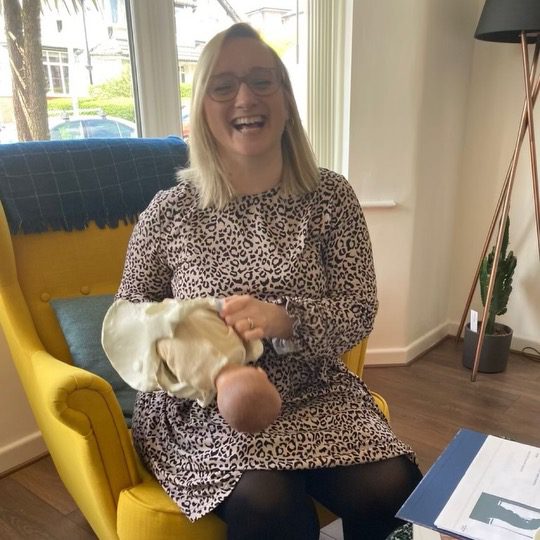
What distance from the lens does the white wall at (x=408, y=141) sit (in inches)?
86.2

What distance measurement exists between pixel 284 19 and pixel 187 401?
184 centimetres

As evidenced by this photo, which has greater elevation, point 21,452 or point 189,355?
point 189,355

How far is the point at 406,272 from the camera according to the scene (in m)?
2.47

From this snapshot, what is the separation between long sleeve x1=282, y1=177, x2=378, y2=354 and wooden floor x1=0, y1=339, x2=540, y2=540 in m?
0.93

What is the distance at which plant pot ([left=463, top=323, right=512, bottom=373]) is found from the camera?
2.46 m

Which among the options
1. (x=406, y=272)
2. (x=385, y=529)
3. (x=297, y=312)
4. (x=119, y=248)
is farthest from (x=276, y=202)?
(x=406, y=272)

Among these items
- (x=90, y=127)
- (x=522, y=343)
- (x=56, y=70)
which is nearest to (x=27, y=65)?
(x=56, y=70)

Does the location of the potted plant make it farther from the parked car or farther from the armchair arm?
the armchair arm

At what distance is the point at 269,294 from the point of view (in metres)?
1.19

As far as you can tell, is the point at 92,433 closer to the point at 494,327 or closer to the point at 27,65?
the point at 27,65

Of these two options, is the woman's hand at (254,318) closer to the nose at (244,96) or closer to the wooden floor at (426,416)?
the nose at (244,96)

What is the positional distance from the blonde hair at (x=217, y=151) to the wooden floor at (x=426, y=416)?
1.07 m

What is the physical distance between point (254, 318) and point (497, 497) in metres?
0.50

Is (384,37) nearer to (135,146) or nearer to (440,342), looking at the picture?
(135,146)
